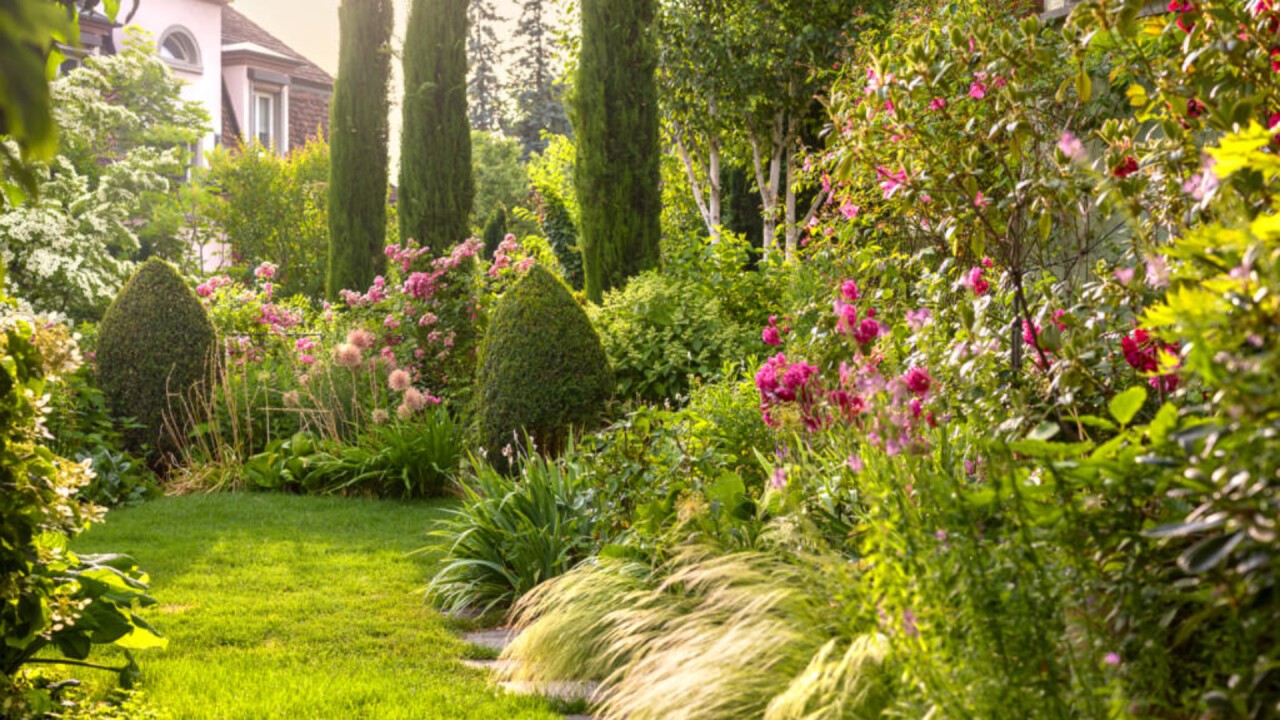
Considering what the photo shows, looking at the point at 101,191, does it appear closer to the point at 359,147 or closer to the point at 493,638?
the point at 359,147

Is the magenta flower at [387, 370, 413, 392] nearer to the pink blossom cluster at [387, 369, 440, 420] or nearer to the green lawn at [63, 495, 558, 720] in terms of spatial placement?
the pink blossom cluster at [387, 369, 440, 420]

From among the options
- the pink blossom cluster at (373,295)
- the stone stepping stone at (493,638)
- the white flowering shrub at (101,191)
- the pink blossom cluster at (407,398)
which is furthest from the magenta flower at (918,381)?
the white flowering shrub at (101,191)

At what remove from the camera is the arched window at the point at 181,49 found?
23.6 meters

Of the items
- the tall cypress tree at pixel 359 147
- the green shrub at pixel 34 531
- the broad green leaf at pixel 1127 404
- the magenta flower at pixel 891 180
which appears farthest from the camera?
the tall cypress tree at pixel 359 147

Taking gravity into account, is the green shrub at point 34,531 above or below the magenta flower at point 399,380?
below

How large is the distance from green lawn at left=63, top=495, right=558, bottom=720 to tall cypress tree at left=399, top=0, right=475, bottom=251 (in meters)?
6.01

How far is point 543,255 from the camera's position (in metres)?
18.5

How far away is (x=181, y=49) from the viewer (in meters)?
24.1

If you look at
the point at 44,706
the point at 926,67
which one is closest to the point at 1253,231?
the point at 926,67

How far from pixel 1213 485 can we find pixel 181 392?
8.74 m

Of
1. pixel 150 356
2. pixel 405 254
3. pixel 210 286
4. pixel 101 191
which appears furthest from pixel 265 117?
pixel 150 356

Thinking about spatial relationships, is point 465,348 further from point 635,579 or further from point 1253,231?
point 1253,231

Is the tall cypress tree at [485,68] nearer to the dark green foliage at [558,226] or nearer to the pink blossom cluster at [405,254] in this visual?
the dark green foliage at [558,226]

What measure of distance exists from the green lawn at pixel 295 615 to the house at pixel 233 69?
16.6 m
